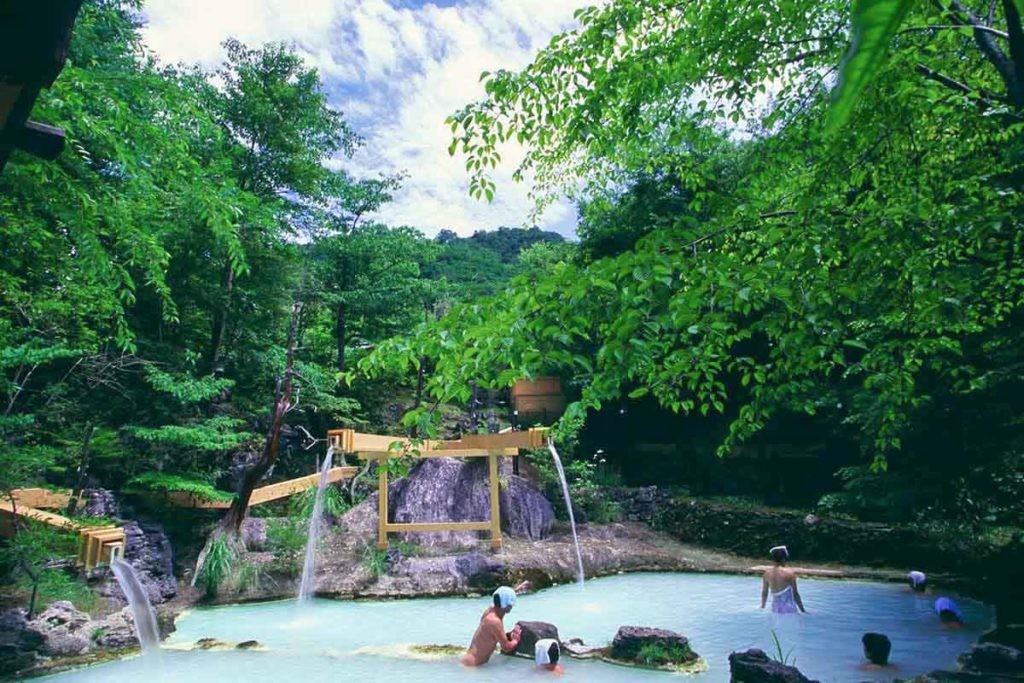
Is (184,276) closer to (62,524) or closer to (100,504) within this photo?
(100,504)

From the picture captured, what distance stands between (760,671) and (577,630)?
373 centimetres

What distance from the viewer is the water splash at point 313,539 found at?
10852 mm

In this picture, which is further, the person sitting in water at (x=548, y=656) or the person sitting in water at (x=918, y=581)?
the person sitting in water at (x=918, y=581)

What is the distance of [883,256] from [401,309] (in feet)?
56.7

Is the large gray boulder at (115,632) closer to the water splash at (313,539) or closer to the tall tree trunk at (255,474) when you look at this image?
the water splash at (313,539)

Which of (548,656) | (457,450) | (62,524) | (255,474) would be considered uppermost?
(457,450)

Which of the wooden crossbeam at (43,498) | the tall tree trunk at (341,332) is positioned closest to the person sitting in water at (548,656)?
the wooden crossbeam at (43,498)

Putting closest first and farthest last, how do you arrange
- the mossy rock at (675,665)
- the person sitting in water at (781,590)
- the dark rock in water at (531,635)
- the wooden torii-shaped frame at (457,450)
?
the mossy rock at (675,665) < the dark rock in water at (531,635) < the person sitting in water at (781,590) < the wooden torii-shaped frame at (457,450)

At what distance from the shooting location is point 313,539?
12.1 meters

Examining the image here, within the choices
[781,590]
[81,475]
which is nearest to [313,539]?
[81,475]

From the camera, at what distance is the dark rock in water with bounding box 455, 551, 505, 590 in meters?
10.9

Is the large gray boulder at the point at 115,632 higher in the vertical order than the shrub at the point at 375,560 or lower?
lower

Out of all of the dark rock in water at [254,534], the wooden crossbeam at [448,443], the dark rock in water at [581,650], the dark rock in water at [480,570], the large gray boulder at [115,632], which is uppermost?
the wooden crossbeam at [448,443]

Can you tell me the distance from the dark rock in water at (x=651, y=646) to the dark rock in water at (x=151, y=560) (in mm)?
7174
